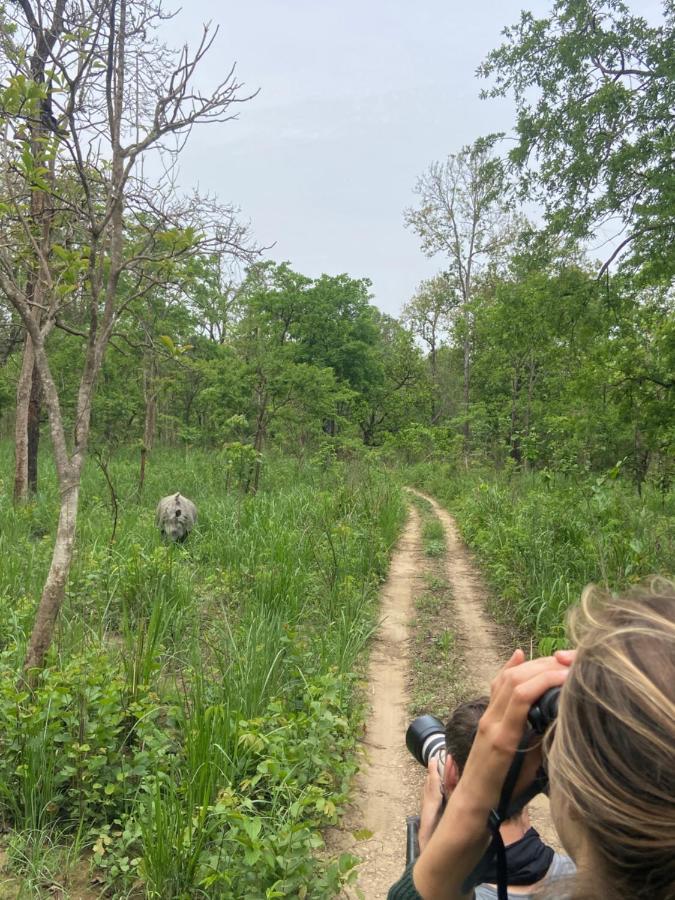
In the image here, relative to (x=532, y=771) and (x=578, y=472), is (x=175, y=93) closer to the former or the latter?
(x=532, y=771)

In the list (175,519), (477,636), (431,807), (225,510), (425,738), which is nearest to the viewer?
(431,807)

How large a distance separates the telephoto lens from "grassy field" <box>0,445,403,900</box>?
2.11 ft

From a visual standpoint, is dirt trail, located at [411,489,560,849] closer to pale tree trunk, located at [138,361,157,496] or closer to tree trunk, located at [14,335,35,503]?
pale tree trunk, located at [138,361,157,496]

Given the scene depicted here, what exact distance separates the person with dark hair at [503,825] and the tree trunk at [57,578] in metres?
2.11

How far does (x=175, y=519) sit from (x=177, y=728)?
142 inches

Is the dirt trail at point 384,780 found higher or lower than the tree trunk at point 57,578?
lower

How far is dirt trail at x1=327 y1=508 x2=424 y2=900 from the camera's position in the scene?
2.38 m

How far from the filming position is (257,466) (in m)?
10.8

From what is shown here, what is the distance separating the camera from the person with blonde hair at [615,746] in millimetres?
563

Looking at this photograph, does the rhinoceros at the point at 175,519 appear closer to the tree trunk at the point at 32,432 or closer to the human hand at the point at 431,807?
the tree trunk at the point at 32,432

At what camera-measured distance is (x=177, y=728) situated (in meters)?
2.75

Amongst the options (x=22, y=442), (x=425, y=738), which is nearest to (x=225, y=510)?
(x=22, y=442)

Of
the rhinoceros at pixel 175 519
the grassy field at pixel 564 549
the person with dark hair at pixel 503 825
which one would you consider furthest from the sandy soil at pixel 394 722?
the rhinoceros at pixel 175 519

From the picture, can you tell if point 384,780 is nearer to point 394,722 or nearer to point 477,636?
point 394,722
